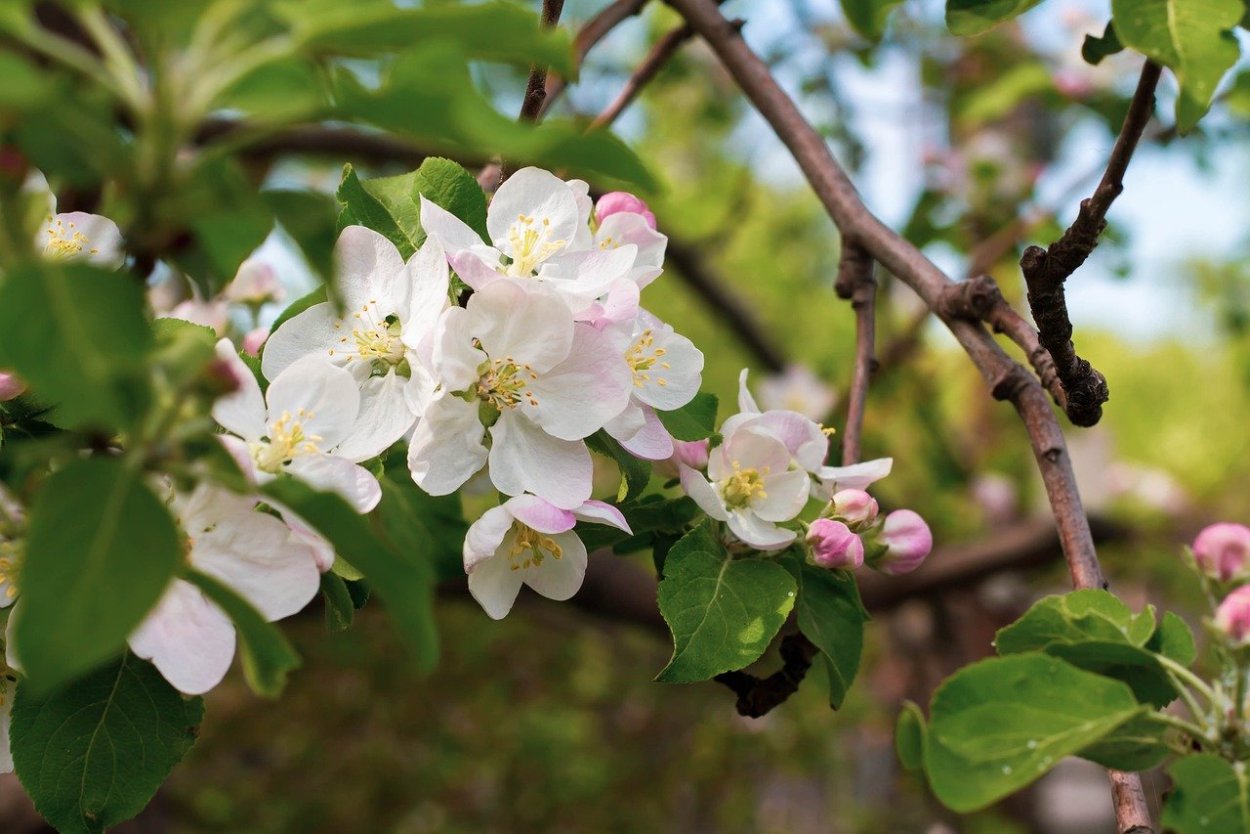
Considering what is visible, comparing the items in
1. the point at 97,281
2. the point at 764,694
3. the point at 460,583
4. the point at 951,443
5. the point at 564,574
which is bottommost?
the point at 951,443

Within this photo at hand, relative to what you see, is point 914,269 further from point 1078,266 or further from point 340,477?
point 340,477

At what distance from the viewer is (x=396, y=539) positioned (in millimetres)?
830

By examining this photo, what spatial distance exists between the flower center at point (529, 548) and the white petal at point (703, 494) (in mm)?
117

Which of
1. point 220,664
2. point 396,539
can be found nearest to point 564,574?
point 396,539

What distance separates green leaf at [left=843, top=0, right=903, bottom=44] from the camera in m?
1.28

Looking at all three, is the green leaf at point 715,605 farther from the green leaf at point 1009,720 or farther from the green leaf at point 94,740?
the green leaf at point 94,740

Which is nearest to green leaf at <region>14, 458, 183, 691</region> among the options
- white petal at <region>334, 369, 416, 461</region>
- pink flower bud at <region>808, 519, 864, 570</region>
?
white petal at <region>334, 369, 416, 461</region>

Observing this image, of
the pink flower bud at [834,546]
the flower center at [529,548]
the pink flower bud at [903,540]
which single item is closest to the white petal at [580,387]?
the flower center at [529,548]

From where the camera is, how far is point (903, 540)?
1026mm

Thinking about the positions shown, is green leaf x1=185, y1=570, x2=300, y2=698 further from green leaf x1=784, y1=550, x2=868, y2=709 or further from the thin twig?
the thin twig

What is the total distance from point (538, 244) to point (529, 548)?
0.24 meters

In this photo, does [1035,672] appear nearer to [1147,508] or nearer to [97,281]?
[97,281]

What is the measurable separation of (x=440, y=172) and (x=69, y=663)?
555 millimetres

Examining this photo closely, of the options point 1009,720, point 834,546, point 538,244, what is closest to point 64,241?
point 538,244
